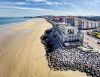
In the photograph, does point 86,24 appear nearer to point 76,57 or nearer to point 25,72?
point 76,57

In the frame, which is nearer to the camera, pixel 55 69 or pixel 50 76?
pixel 50 76

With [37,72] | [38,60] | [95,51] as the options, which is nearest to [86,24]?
[95,51]

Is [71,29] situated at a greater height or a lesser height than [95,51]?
greater

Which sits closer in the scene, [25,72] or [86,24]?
[25,72]

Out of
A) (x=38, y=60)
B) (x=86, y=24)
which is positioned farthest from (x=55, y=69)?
(x=86, y=24)

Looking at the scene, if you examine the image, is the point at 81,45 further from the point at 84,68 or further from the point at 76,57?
the point at 84,68

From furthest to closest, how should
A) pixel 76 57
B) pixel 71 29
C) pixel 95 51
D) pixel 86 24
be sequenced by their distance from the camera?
1. pixel 86 24
2. pixel 71 29
3. pixel 95 51
4. pixel 76 57

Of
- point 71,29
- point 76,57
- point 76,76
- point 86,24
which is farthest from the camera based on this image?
point 86,24

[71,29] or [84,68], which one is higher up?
[71,29]

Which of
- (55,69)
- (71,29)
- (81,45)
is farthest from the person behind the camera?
(71,29)
